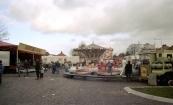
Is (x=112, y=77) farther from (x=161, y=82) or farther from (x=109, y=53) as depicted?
(x=109, y=53)

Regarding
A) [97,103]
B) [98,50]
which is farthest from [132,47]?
[97,103]

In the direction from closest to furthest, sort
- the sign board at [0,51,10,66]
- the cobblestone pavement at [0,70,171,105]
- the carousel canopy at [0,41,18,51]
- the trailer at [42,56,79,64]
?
the cobblestone pavement at [0,70,171,105] → the sign board at [0,51,10,66] → the carousel canopy at [0,41,18,51] → the trailer at [42,56,79,64]

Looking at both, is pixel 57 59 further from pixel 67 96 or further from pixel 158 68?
pixel 67 96

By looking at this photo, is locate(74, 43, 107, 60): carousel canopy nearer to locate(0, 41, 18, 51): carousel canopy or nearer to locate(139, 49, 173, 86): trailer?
locate(0, 41, 18, 51): carousel canopy

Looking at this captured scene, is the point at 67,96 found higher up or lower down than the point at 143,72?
lower down

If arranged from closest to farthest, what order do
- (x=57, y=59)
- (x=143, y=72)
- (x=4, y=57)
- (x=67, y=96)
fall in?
(x=67, y=96) < (x=143, y=72) < (x=4, y=57) < (x=57, y=59)

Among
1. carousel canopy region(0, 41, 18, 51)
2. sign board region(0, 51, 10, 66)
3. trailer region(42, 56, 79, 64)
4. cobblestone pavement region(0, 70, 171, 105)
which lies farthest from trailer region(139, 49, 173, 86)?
trailer region(42, 56, 79, 64)

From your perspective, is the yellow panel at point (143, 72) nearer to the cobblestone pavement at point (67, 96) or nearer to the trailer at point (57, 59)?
the cobblestone pavement at point (67, 96)

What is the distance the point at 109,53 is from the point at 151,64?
3606 cm

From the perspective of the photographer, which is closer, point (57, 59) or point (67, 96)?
point (67, 96)

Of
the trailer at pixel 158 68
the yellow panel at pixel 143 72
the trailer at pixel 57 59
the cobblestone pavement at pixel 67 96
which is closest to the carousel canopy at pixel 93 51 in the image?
the trailer at pixel 57 59

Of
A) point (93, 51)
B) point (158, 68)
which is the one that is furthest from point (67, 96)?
point (93, 51)

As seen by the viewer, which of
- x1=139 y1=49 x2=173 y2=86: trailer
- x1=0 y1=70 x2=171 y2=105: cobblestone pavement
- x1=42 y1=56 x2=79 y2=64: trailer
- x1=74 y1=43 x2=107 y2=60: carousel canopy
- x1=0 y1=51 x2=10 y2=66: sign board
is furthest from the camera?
x1=74 y1=43 x2=107 y2=60: carousel canopy

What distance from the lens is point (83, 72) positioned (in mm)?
19797
